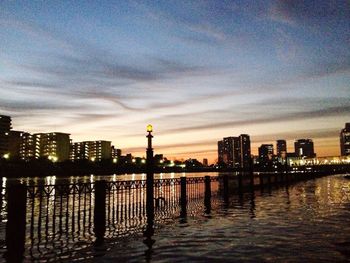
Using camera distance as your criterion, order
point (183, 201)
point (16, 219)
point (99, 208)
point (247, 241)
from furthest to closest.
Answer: point (183, 201) < point (99, 208) < point (247, 241) < point (16, 219)

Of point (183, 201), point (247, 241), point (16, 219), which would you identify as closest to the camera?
point (16, 219)

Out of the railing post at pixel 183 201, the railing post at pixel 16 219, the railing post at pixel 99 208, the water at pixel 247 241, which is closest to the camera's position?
the water at pixel 247 241

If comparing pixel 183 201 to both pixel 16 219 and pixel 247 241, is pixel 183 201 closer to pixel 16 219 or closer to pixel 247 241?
pixel 247 241

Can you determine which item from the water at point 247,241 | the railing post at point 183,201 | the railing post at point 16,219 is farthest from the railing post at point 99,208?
the railing post at point 183,201

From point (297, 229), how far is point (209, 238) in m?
3.41

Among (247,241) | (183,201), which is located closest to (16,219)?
(247,241)

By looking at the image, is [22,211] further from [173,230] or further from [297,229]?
[297,229]

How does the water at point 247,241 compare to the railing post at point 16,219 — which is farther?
the railing post at point 16,219

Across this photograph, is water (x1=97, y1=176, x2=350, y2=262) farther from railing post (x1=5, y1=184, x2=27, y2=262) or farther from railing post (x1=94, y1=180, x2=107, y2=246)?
railing post (x1=5, y1=184, x2=27, y2=262)

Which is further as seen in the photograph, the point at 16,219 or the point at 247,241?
the point at 247,241

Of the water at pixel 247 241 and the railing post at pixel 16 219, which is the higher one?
the railing post at pixel 16 219

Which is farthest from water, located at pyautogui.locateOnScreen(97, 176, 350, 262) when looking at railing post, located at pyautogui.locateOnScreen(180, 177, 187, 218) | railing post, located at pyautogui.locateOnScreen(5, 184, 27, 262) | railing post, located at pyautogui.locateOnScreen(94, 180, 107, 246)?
railing post, located at pyautogui.locateOnScreen(5, 184, 27, 262)

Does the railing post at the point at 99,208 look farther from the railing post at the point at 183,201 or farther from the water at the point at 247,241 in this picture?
the railing post at the point at 183,201

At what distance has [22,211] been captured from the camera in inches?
407
